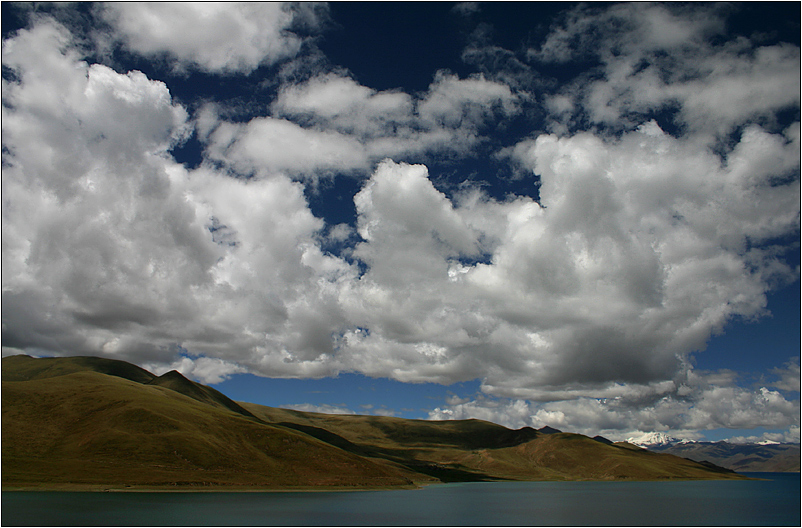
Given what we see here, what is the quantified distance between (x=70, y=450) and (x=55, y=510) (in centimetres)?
10245

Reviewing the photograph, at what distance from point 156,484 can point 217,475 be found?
83.6 ft

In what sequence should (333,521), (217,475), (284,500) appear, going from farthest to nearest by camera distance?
(217,475) < (284,500) < (333,521)

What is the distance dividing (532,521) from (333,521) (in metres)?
46.0

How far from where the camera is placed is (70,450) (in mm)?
197000

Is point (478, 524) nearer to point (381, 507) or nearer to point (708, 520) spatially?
point (381, 507)

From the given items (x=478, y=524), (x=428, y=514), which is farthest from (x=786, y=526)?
(x=428, y=514)

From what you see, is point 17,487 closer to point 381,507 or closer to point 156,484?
point 156,484

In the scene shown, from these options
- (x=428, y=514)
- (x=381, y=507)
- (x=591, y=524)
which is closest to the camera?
(x=591, y=524)

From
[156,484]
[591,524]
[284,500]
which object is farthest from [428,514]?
[156,484]

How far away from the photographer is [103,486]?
546ft

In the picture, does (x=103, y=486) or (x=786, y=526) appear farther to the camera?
(x=103, y=486)

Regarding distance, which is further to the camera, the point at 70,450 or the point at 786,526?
the point at 70,450

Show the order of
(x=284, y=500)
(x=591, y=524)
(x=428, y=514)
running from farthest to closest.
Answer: (x=284, y=500), (x=428, y=514), (x=591, y=524)

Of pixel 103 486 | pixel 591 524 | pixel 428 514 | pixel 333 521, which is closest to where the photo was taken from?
pixel 333 521
